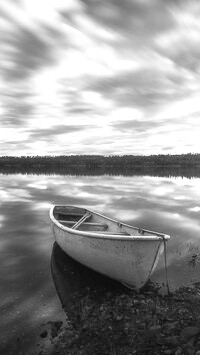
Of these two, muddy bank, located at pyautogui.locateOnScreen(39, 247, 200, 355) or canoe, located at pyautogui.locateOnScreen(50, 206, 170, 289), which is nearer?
muddy bank, located at pyautogui.locateOnScreen(39, 247, 200, 355)

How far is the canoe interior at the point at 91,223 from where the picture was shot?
11592mm

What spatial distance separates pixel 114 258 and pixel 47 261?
437 centimetres

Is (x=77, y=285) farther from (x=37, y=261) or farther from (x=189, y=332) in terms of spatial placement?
(x=189, y=332)

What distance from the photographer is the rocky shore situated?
6172 millimetres

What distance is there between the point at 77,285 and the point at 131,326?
3346mm

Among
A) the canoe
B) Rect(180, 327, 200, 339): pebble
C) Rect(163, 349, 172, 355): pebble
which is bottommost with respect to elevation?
Rect(163, 349, 172, 355): pebble

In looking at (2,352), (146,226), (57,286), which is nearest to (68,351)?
(2,352)

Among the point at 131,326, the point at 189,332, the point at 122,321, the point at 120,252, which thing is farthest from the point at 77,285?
the point at 189,332

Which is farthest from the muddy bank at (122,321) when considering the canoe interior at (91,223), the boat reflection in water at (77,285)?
the canoe interior at (91,223)

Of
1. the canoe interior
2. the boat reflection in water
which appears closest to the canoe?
the canoe interior

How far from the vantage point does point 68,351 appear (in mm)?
6375

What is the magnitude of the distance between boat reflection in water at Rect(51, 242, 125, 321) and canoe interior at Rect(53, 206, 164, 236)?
1.77 meters

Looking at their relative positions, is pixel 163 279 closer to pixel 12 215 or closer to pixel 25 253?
pixel 25 253

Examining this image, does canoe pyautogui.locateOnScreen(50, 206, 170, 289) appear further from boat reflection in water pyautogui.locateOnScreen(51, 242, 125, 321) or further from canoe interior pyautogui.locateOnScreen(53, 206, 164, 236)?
boat reflection in water pyautogui.locateOnScreen(51, 242, 125, 321)
